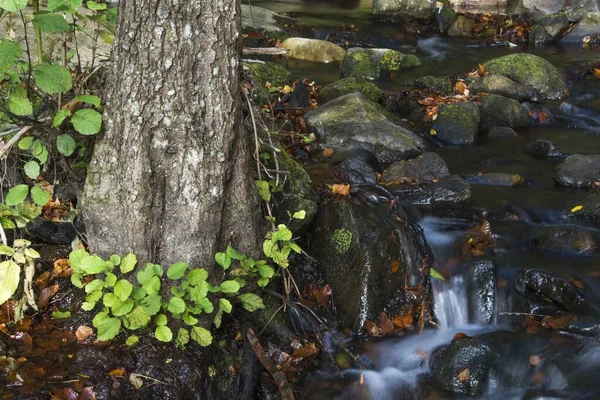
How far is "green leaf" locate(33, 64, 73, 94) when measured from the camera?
362 cm

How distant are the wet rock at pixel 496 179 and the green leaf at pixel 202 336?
413 centimetres

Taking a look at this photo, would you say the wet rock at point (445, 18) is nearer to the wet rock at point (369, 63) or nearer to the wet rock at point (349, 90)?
the wet rock at point (369, 63)

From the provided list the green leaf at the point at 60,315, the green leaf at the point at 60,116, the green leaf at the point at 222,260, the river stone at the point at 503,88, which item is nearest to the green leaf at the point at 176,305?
the green leaf at the point at 222,260

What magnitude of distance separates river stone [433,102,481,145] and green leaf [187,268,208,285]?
5.23 meters

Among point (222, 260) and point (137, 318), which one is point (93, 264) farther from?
point (222, 260)

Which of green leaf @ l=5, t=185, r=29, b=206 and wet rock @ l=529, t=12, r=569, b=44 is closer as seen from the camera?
green leaf @ l=5, t=185, r=29, b=206

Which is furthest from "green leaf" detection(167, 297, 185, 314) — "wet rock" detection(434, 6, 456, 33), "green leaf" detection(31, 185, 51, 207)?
"wet rock" detection(434, 6, 456, 33)

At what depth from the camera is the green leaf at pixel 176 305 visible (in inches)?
149

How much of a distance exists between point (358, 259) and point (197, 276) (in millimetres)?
1669

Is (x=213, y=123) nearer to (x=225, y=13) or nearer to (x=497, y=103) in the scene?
(x=225, y=13)

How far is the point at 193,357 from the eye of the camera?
4094mm

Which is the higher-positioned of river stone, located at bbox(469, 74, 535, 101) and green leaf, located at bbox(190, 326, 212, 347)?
river stone, located at bbox(469, 74, 535, 101)

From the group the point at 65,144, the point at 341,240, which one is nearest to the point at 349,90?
the point at 341,240

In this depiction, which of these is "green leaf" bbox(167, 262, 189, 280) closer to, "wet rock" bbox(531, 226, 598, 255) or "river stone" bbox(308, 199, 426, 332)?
"river stone" bbox(308, 199, 426, 332)
